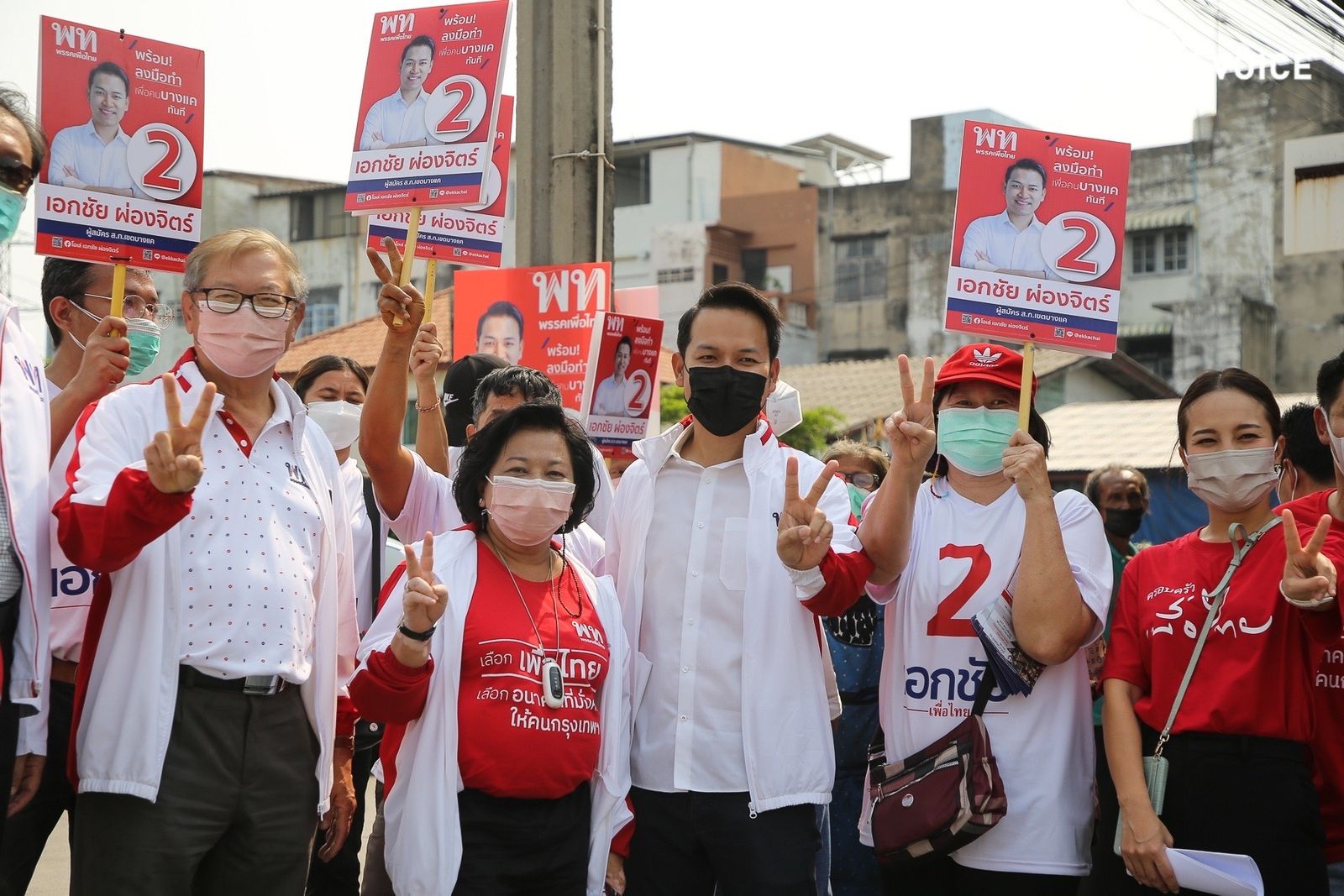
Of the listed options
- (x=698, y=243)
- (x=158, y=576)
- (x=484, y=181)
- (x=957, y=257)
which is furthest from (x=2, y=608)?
(x=698, y=243)

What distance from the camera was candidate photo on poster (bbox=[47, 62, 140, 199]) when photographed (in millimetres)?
4543

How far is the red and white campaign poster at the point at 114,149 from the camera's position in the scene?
4508mm

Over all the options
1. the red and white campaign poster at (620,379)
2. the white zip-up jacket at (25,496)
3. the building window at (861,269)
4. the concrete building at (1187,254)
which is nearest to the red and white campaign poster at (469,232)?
the red and white campaign poster at (620,379)

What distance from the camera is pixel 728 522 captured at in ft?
13.4

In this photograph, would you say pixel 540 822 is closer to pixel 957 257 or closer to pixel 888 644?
pixel 888 644

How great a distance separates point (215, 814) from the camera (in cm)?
348

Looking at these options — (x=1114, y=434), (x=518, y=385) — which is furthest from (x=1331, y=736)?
(x=1114, y=434)

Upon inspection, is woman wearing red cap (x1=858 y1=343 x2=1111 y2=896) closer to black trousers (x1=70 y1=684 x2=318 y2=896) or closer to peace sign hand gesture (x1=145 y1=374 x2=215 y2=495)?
black trousers (x1=70 y1=684 x2=318 y2=896)

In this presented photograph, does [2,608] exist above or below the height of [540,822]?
above

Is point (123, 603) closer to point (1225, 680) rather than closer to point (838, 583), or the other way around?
point (838, 583)

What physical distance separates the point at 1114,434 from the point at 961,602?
17487 millimetres

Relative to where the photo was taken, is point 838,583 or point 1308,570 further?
point 838,583

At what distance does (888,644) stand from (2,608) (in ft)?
7.95

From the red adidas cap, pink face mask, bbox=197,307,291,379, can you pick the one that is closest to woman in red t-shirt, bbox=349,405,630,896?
pink face mask, bbox=197,307,291,379
